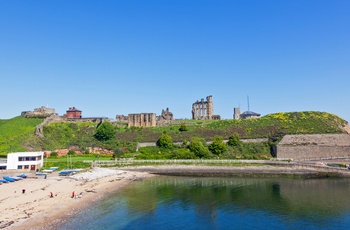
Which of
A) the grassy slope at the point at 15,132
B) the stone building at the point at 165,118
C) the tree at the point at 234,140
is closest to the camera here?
the grassy slope at the point at 15,132

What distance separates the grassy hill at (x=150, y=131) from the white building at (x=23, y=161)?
10939mm

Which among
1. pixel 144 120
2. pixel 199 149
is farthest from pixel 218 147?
pixel 144 120

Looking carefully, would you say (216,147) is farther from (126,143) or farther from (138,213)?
(138,213)

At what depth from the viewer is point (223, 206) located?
3116 centimetres

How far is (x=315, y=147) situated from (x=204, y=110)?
3986 cm

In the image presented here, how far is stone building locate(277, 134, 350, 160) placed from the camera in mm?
57094

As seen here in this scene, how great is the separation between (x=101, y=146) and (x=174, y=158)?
19.1 metres

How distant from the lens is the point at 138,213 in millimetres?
28750

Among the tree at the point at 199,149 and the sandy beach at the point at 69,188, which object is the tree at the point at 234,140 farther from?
the sandy beach at the point at 69,188

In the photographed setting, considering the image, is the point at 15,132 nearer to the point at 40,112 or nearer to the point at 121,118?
the point at 40,112

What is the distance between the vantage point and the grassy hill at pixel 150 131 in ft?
206

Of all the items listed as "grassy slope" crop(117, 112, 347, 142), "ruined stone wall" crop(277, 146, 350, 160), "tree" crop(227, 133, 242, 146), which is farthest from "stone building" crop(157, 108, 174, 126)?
"ruined stone wall" crop(277, 146, 350, 160)

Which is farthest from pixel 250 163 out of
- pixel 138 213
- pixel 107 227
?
pixel 107 227

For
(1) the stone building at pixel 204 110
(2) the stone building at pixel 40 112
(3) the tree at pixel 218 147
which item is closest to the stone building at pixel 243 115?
(1) the stone building at pixel 204 110
